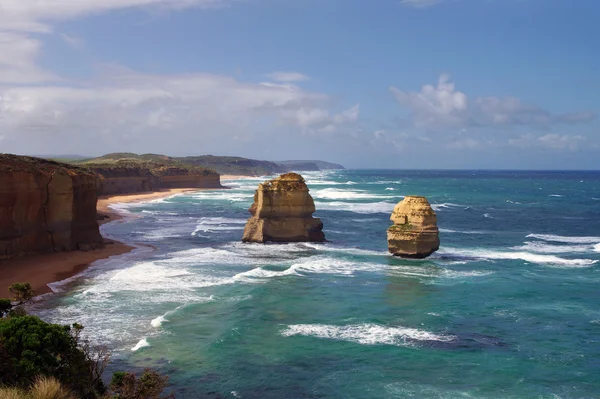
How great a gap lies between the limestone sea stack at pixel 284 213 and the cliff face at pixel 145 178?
52118 mm

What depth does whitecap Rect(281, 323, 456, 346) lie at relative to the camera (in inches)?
895

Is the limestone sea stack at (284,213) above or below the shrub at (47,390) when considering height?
above

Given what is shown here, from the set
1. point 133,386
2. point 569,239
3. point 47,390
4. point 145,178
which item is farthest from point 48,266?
point 145,178

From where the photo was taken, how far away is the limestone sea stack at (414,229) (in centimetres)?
3797

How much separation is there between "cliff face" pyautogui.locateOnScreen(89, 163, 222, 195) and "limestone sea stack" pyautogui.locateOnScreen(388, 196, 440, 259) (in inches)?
2469

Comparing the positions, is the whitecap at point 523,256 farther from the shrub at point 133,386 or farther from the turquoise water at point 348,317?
the shrub at point 133,386

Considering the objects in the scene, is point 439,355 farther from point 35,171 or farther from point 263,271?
point 35,171

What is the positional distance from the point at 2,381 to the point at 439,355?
13.8 meters

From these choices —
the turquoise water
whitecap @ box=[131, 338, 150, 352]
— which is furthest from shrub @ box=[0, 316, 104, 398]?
whitecap @ box=[131, 338, 150, 352]

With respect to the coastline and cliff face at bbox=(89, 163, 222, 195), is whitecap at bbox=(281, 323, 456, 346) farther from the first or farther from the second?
cliff face at bbox=(89, 163, 222, 195)

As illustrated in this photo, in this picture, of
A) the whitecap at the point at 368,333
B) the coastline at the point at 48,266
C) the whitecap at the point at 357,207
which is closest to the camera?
the whitecap at the point at 368,333

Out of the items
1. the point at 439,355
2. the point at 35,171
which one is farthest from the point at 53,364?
the point at 35,171

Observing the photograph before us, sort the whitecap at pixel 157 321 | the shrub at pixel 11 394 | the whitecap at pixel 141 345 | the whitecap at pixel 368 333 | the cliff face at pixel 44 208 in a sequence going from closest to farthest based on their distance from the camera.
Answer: the shrub at pixel 11 394, the whitecap at pixel 141 345, the whitecap at pixel 368 333, the whitecap at pixel 157 321, the cliff face at pixel 44 208

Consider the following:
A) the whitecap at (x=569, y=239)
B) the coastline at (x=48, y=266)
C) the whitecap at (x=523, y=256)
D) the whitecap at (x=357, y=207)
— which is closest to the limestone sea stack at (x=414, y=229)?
the whitecap at (x=523, y=256)
